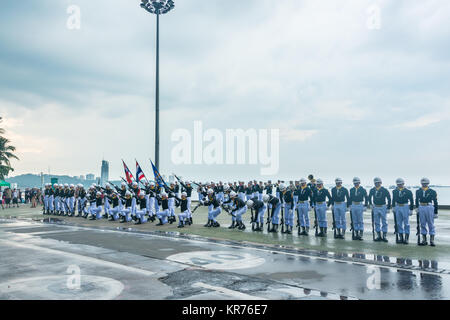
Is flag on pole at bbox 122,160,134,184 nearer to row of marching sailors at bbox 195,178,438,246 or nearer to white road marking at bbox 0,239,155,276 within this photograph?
row of marching sailors at bbox 195,178,438,246

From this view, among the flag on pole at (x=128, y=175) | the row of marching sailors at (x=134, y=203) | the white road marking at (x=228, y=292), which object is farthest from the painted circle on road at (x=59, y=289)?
the flag on pole at (x=128, y=175)

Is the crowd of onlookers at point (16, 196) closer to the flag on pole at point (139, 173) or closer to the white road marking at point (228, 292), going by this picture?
the flag on pole at point (139, 173)

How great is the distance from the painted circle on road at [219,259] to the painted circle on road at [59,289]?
7.85 ft

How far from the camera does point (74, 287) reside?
23.4ft

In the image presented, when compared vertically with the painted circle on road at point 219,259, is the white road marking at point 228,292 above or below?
above

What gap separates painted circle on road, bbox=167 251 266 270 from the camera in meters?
9.04

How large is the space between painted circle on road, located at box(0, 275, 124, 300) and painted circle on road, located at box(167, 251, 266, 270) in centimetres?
239

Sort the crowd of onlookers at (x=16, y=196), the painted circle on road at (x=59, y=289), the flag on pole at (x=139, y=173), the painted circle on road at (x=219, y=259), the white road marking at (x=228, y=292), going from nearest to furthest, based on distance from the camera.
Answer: the white road marking at (x=228, y=292), the painted circle on road at (x=59, y=289), the painted circle on road at (x=219, y=259), the flag on pole at (x=139, y=173), the crowd of onlookers at (x=16, y=196)

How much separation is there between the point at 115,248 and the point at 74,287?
461 centimetres

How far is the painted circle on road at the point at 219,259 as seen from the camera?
9.04 m

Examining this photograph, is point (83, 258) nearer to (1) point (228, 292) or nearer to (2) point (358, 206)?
(1) point (228, 292)

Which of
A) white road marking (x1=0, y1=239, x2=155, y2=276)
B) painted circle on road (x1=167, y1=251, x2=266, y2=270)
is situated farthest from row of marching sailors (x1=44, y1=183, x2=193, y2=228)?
painted circle on road (x1=167, y1=251, x2=266, y2=270)
